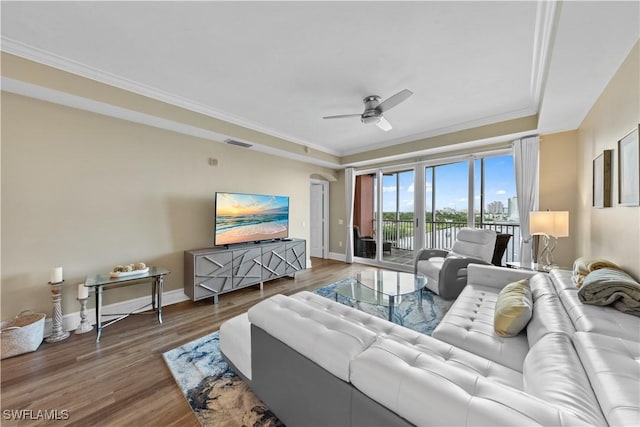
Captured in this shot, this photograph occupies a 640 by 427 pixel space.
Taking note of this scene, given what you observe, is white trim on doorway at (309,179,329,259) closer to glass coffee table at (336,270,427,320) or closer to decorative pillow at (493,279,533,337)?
glass coffee table at (336,270,427,320)

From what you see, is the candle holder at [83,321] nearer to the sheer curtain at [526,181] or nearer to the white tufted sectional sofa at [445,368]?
the white tufted sectional sofa at [445,368]

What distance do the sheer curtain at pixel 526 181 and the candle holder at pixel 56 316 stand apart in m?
5.73

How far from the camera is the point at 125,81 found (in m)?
2.55

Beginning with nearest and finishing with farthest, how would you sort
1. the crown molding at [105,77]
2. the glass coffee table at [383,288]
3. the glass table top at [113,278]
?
the crown molding at [105,77] < the glass table top at [113,278] < the glass coffee table at [383,288]

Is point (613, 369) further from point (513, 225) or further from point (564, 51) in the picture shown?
point (513, 225)

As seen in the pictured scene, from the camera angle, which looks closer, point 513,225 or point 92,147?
point 92,147

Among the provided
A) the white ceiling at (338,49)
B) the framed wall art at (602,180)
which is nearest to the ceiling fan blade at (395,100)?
→ the white ceiling at (338,49)

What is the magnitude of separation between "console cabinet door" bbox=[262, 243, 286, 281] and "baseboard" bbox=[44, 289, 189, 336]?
118cm

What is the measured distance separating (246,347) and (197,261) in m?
1.95

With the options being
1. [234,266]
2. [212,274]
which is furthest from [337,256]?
[212,274]

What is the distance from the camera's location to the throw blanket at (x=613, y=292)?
4.57ft

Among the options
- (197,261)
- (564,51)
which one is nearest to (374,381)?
(564,51)

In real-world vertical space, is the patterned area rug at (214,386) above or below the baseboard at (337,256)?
below

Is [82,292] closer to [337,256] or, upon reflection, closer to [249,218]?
[249,218]
